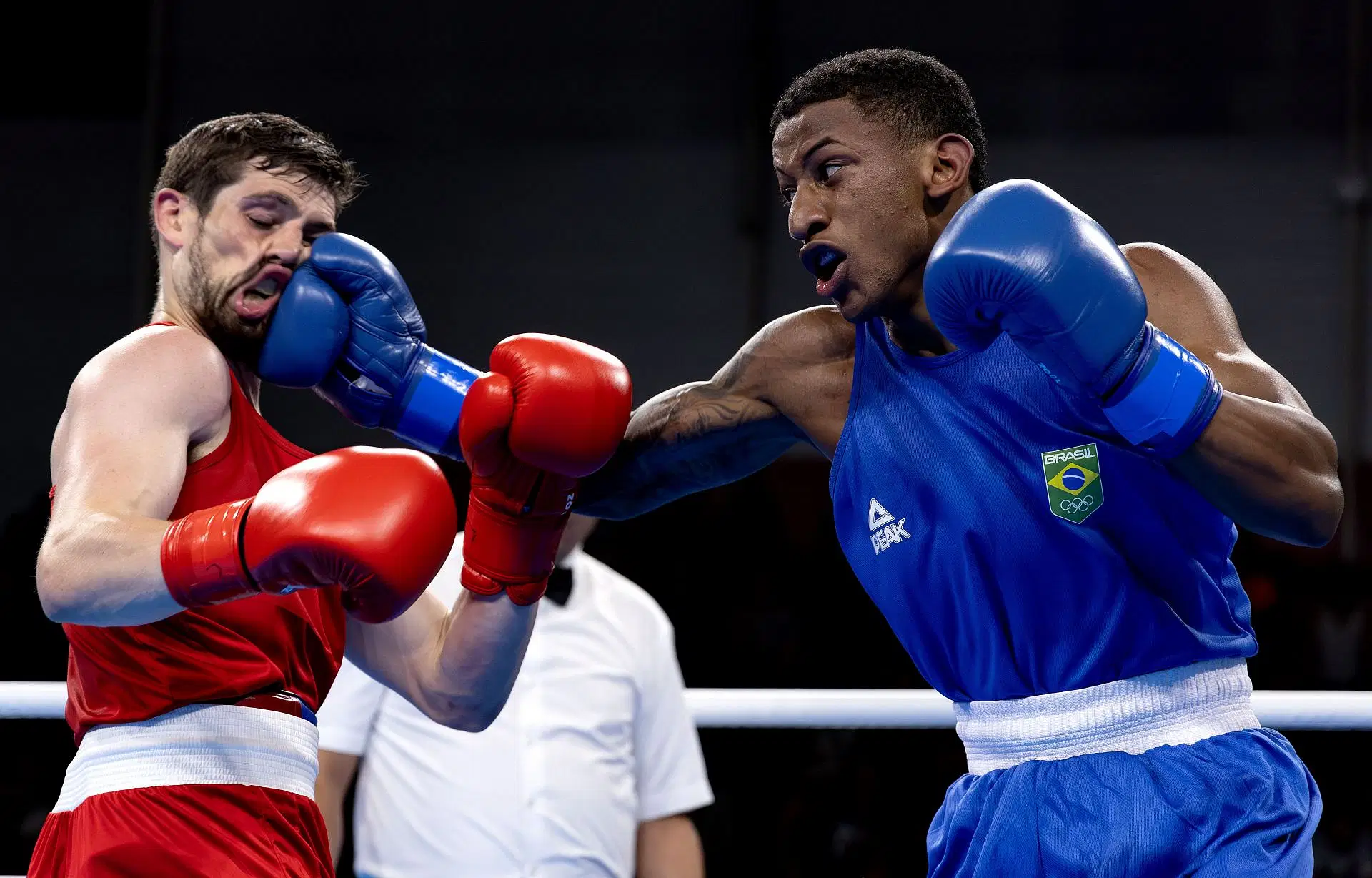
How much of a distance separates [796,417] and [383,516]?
0.71 m

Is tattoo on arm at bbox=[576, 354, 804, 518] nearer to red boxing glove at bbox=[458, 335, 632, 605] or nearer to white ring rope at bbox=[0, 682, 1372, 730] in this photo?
red boxing glove at bbox=[458, 335, 632, 605]

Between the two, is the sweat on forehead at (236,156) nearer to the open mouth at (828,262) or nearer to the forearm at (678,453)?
the forearm at (678,453)

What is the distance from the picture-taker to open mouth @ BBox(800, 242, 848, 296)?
1.86 m

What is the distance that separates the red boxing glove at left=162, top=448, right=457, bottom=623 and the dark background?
16.2ft

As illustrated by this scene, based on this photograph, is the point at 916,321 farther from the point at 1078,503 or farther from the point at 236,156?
the point at 236,156

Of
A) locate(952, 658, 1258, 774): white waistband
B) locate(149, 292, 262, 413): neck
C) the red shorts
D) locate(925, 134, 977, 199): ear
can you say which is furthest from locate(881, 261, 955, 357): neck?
the red shorts

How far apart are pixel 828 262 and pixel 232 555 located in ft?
2.89

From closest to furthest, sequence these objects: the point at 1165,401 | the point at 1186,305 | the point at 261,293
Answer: the point at 1165,401
the point at 1186,305
the point at 261,293

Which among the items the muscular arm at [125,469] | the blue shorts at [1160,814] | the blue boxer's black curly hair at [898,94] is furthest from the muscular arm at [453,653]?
the blue boxer's black curly hair at [898,94]

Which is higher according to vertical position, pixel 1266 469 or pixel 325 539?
pixel 1266 469

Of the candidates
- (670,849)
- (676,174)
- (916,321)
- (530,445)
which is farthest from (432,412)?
(676,174)

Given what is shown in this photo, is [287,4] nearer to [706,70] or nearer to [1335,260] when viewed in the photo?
[706,70]

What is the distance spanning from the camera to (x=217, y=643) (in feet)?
5.74

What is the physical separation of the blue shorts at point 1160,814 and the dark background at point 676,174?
4887 mm
